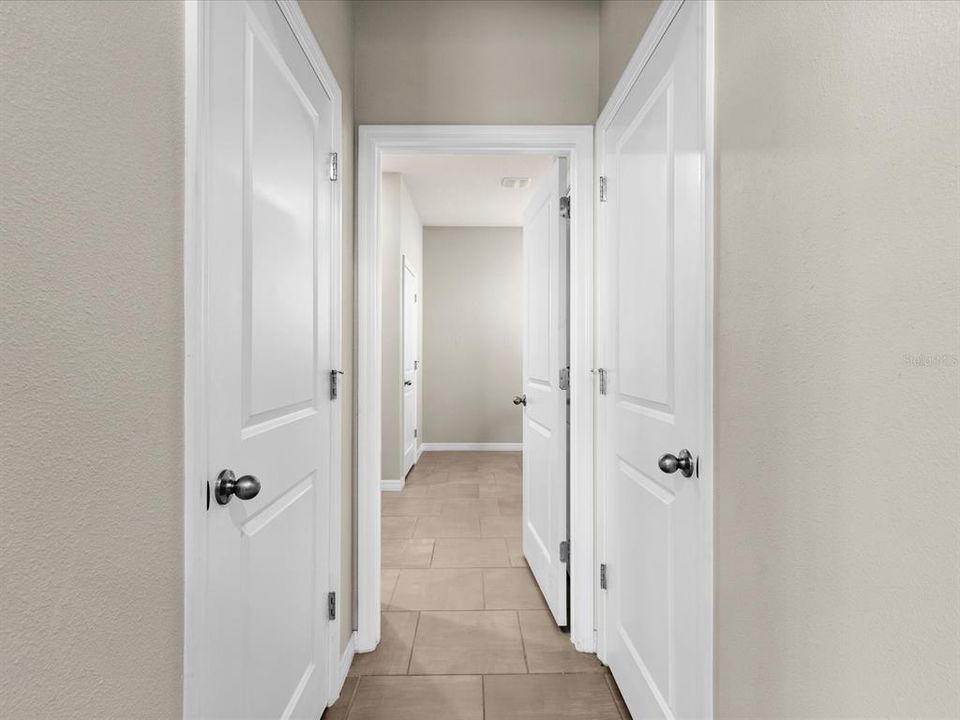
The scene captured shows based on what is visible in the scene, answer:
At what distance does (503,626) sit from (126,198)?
2124mm

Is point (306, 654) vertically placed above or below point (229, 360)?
below

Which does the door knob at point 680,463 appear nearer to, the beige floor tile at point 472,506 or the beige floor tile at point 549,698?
the beige floor tile at point 549,698

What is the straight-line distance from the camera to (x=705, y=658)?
1.22m

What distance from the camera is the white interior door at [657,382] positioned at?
1.28m

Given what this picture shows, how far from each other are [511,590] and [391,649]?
719 millimetres

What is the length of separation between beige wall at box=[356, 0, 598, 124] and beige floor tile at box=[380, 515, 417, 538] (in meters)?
2.43

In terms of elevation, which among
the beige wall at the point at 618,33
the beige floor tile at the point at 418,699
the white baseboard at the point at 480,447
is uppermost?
the beige wall at the point at 618,33

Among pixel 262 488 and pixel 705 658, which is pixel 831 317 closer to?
pixel 705 658

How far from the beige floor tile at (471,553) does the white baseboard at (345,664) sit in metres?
0.91

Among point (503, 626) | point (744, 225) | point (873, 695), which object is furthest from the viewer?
point (503, 626)

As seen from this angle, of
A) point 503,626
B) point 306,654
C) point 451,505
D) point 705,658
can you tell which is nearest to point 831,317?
point 705,658

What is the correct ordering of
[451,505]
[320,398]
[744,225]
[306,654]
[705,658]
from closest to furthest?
[744,225], [705,658], [306,654], [320,398], [451,505]

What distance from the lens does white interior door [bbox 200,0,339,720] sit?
1034mm

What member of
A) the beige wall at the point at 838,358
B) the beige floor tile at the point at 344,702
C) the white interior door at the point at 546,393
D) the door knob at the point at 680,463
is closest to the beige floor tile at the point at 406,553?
the white interior door at the point at 546,393
